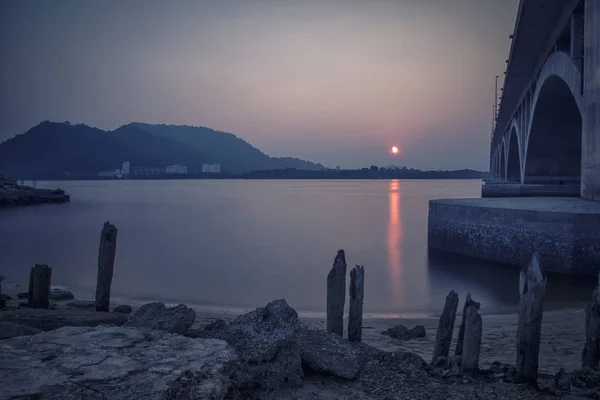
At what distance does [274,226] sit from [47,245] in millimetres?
13137

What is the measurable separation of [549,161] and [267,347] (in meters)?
30.7

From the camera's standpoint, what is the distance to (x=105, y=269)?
8.12 m

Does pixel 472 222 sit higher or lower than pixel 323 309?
higher

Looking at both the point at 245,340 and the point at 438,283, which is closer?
the point at 245,340

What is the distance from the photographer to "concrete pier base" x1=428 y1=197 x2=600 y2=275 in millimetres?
11055

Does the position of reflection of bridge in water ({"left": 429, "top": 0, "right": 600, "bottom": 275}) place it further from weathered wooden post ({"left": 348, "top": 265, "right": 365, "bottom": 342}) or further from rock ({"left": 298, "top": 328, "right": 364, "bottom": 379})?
rock ({"left": 298, "top": 328, "right": 364, "bottom": 379})

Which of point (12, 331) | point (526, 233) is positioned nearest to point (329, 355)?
point (12, 331)

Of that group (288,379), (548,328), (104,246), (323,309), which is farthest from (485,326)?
(104,246)

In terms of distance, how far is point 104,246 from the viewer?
8164 millimetres

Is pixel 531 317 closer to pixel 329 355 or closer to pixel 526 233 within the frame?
pixel 329 355

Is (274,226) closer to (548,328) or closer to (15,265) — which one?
(15,265)

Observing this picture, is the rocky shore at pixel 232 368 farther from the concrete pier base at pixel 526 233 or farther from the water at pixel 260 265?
the concrete pier base at pixel 526 233

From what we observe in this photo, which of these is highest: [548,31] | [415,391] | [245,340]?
[548,31]

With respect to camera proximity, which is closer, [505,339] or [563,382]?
[563,382]
